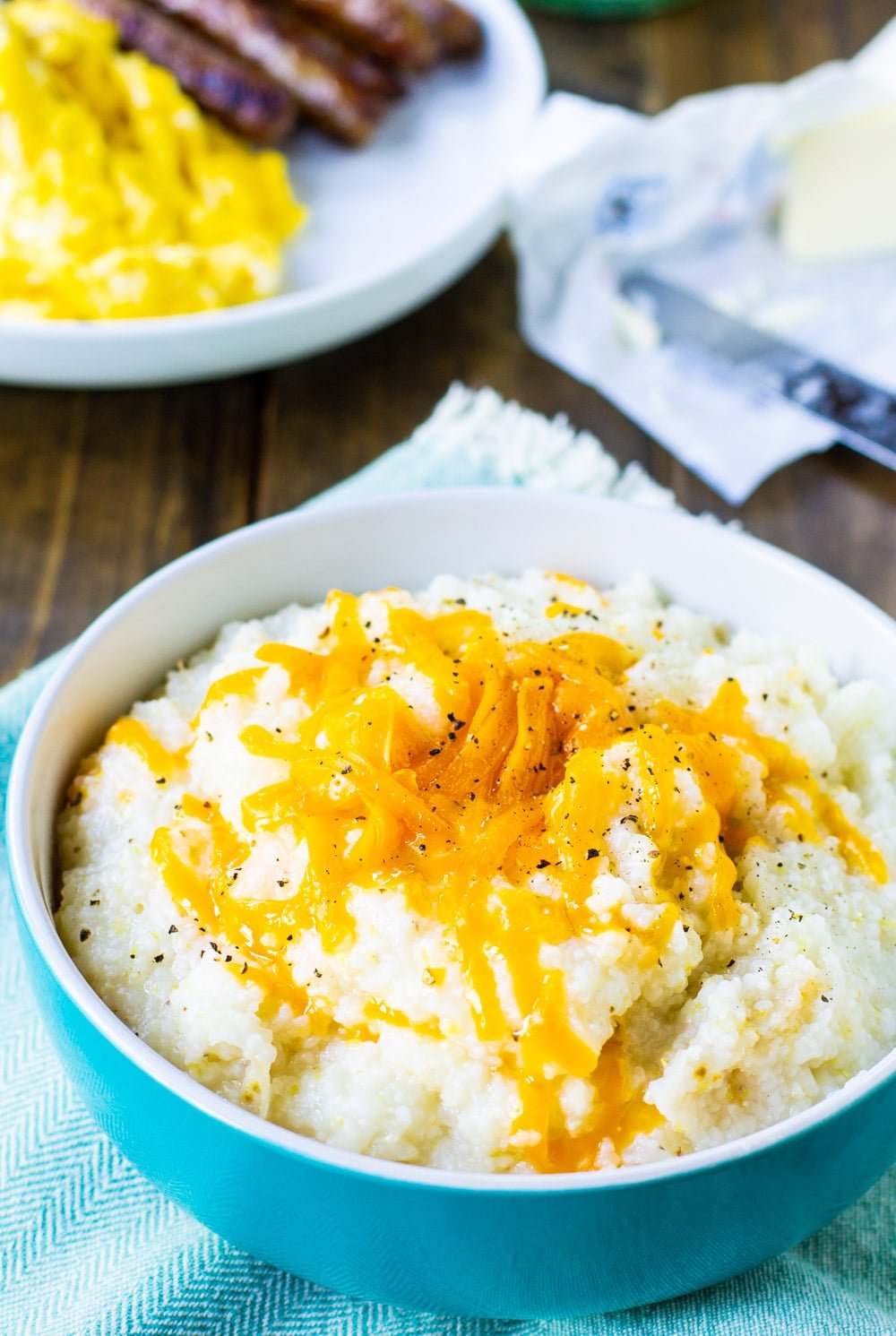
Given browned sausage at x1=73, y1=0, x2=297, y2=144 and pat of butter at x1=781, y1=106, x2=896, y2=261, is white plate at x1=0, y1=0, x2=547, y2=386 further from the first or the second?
pat of butter at x1=781, y1=106, x2=896, y2=261

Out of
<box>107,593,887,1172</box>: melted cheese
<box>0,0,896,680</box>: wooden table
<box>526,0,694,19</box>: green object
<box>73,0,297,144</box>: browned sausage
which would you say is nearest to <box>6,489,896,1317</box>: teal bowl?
<box>107,593,887,1172</box>: melted cheese

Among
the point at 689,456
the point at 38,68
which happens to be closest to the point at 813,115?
the point at 689,456

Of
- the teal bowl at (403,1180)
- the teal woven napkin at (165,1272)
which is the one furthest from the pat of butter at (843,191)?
the teal woven napkin at (165,1272)

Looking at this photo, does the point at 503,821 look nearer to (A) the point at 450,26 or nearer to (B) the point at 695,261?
(B) the point at 695,261

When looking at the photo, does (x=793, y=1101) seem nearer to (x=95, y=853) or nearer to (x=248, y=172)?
(x=95, y=853)

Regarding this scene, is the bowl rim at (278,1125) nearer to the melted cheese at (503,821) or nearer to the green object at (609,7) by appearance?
the melted cheese at (503,821)

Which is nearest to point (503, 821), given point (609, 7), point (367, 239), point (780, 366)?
point (780, 366)
